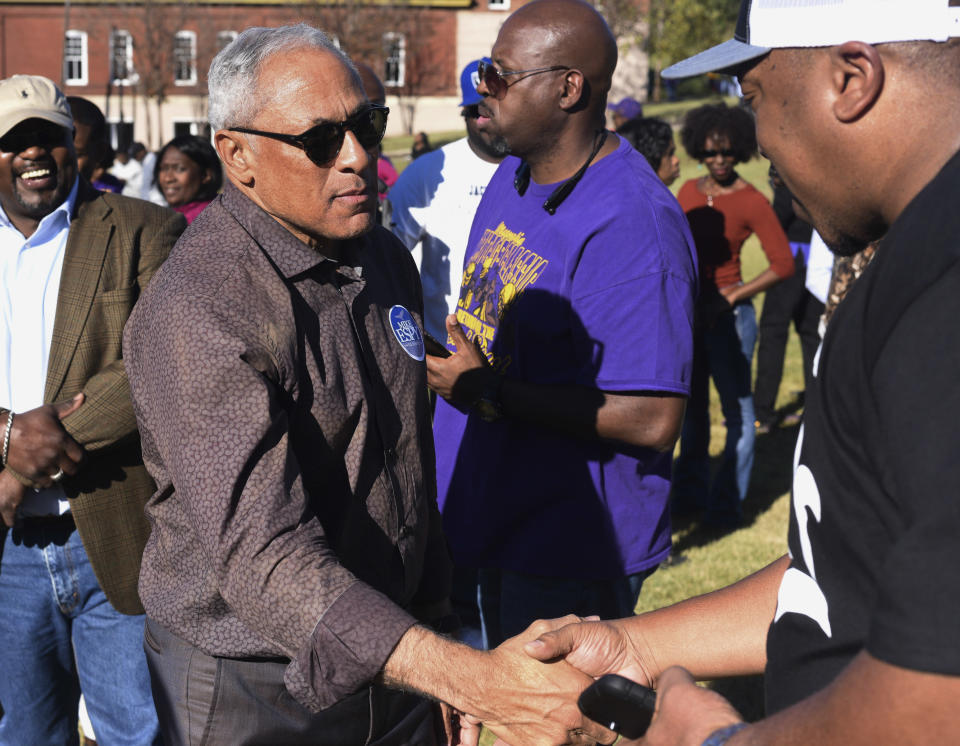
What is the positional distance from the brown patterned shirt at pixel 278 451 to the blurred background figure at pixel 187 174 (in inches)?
143

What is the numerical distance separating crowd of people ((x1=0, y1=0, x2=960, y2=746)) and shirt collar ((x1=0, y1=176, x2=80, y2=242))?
0.02 m

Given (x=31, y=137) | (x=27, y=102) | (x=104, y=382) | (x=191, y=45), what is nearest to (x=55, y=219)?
(x=31, y=137)

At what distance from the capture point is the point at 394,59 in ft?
164

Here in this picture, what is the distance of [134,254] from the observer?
3.45 metres

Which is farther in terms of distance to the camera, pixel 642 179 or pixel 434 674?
pixel 642 179

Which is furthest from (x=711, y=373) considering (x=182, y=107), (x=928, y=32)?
(x=182, y=107)

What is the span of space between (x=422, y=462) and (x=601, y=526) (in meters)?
0.91

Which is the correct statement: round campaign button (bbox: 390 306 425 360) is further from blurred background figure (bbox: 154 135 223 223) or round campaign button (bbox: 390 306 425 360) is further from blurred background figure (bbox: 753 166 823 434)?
blurred background figure (bbox: 753 166 823 434)

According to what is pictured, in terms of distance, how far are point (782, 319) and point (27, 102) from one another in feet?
22.8

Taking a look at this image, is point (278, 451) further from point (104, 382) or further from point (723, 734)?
point (104, 382)

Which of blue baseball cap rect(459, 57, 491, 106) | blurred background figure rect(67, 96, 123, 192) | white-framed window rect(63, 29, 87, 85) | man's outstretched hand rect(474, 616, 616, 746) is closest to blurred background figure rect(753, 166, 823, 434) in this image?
blue baseball cap rect(459, 57, 491, 106)

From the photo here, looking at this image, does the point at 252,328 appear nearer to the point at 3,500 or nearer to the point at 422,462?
the point at 422,462

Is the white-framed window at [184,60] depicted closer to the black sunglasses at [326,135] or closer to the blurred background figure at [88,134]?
the blurred background figure at [88,134]

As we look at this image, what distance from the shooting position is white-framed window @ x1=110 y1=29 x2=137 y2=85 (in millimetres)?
45500
